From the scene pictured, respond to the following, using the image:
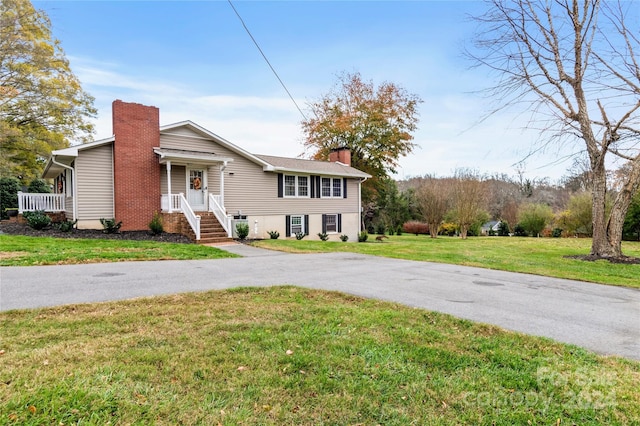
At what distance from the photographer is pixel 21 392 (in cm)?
254

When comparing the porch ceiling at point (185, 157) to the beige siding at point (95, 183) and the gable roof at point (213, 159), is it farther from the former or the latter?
the beige siding at point (95, 183)

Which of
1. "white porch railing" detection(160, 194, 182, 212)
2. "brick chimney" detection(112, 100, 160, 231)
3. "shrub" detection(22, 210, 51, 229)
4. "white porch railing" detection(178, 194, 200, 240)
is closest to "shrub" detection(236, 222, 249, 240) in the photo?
"white porch railing" detection(178, 194, 200, 240)

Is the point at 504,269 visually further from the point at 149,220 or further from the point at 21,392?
the point at 149,220

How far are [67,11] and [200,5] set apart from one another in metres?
10.4

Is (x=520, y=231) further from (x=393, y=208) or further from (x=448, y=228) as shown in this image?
(x=393, y=208)

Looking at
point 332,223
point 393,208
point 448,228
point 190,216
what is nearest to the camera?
point 190,216

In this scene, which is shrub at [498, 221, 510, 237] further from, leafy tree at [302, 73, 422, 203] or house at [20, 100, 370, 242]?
house at [20, 100, 370, 242]

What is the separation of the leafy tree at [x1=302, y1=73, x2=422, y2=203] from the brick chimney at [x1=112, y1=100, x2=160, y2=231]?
17.1 m

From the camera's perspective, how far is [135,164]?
1483 centimetres

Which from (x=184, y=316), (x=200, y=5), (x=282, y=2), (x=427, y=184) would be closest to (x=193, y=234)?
(x=200, y=5)

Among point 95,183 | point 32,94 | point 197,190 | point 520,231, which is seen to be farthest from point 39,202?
point 520,231

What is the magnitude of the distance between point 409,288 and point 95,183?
43.4ft

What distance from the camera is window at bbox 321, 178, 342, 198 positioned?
845 inches

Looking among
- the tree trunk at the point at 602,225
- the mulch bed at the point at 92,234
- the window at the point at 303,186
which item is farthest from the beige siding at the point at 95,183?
the tree trunk at the point at 602,225
